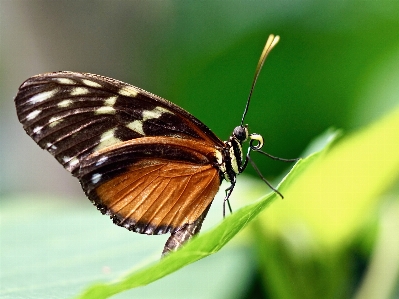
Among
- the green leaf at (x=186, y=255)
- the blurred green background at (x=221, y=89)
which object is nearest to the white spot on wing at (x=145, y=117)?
the blurred green background at (x=221, y=89)

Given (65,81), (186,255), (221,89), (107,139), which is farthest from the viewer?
(221,89)

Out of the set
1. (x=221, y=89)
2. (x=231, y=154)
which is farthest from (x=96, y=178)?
(x=221, y=89)

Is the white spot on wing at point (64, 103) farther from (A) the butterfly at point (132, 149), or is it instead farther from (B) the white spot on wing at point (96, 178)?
(B) the white spot on wing at point (96, 178)

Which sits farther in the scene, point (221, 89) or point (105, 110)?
point (221, 89)

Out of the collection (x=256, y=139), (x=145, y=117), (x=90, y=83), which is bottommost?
(x=256, y=139)

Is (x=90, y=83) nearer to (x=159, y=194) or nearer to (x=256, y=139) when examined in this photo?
(x=159, y=194)

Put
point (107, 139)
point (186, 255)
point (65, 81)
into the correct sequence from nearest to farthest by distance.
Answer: point (186, 255), point (65, 81), point (107, 139)

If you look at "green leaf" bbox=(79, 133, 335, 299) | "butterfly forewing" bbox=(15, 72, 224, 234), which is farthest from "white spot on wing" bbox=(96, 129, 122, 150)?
"green leaf" bbox=(79, 133, 335, 299)
